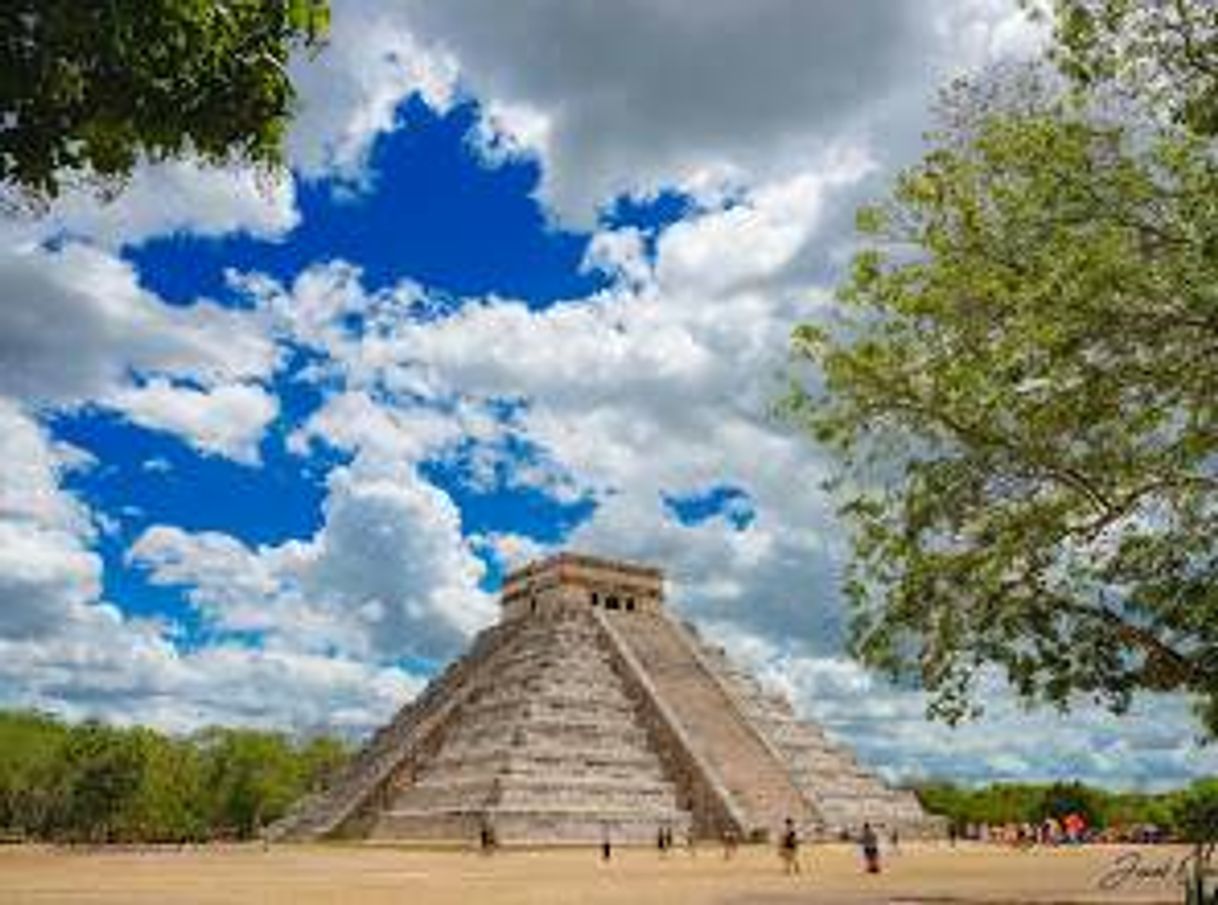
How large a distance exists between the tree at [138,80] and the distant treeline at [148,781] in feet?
229

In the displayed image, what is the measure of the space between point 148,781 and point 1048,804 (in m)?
55.0

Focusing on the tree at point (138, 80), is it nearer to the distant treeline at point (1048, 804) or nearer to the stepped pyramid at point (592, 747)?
the stepped pyramid at point (592, 747)

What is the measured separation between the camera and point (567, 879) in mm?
29391

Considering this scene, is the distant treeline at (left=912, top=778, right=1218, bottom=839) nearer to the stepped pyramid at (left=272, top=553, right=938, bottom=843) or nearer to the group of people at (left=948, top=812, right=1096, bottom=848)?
the group of people at (left=948, top=812, right=1096, bottom=848)

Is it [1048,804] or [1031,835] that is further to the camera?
[1048,804]

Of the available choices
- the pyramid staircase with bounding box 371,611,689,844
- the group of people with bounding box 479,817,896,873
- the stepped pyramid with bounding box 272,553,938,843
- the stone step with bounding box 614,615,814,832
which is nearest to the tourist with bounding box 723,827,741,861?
the group of people with bounding box 479,817,896,873

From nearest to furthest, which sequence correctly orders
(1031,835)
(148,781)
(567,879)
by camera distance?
(567,879)
(1031,835)
(148,781)

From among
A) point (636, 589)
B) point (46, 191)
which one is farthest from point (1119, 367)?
point (636, 589)

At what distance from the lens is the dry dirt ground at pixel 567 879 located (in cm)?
2367

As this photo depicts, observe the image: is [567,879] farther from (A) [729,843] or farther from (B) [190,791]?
(B) [190,791]

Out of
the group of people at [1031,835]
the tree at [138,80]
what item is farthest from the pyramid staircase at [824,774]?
the tree at [138,80]

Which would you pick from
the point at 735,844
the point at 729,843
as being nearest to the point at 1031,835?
the point at 735,844

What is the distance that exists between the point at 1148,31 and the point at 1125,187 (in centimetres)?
176

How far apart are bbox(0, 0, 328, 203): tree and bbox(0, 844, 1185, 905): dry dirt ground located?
A: 14426 mm
